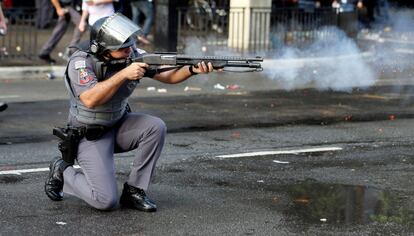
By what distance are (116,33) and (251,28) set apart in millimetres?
11123

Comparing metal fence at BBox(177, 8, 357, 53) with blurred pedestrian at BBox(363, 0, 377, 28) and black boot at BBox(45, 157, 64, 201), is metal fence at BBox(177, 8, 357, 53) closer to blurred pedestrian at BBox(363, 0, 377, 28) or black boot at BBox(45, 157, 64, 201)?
blurred pedestrian at BBox(363, 0, 377, 28)

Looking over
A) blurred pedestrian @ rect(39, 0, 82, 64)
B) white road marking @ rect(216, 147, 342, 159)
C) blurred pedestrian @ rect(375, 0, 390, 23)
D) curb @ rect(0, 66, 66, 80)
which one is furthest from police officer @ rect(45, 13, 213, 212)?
blurred pedestrian @ rect(375, 0, 390, 23)

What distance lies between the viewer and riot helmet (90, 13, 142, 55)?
6.02 m

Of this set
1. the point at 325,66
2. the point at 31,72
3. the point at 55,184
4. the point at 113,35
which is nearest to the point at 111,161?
the point at 55,184

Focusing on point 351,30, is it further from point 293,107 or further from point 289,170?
point 289,170

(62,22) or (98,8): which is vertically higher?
(98,8)

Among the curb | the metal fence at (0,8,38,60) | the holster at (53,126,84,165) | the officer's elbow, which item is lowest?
the curb

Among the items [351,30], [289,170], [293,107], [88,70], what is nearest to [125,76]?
[88,70]

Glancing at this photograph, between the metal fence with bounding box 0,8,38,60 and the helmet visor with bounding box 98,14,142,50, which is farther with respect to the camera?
the metal fence with bounding box 0,8,38,60

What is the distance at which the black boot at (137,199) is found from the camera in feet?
20.6

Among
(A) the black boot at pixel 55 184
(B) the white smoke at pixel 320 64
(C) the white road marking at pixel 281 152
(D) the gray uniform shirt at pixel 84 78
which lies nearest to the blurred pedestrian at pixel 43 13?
(B) the white smoke at pixel 320 64

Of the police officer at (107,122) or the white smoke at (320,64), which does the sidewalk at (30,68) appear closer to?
the white smoke at (320,64)

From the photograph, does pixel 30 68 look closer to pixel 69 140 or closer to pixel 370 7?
pixel 69 140

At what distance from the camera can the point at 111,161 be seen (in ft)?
20.6
